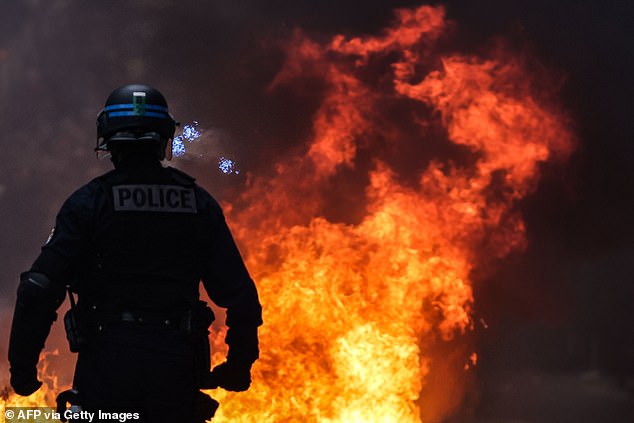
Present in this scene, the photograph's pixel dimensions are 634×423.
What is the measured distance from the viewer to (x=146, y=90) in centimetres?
629

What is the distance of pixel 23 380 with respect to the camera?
5.66m

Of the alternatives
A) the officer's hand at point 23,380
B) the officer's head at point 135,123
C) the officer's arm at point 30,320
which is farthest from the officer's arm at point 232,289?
the officer's hand at point 23,380

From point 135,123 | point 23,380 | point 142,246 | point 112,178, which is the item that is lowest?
point 23,380

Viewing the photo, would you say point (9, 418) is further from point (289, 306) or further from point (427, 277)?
point (427, 277)

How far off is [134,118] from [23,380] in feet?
6.34

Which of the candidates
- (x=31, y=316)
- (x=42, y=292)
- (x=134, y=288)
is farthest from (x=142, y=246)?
(x=31, y=316)

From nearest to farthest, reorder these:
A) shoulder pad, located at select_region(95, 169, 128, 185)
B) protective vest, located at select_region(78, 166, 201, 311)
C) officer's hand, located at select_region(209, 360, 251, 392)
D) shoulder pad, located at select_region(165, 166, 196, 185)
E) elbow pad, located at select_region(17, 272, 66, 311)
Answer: elbow pad, located at select_region(17, 272, 66, 311), protective vest, located at select_region(78, 166, 201, 311), shoulder pad, located at select_region(95, 169, 128, 185), shoulder pad, located at select_region(165, 166, 196, 185), officer's hand, located at select_region(209, 360, 251, 392)

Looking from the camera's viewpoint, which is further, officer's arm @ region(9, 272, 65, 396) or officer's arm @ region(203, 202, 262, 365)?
officer's arm @ region(203, 202, 262, 365)

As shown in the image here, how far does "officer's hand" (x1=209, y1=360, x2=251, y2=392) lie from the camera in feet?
20.4

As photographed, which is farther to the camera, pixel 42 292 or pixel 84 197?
pixel 84 197

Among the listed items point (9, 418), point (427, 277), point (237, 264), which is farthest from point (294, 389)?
point (237, 264)

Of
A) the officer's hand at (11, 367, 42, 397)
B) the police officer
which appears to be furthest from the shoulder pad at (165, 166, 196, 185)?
the officer's hand at (11, 367, 42, 397)

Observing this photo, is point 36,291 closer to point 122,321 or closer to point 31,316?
point 31,316

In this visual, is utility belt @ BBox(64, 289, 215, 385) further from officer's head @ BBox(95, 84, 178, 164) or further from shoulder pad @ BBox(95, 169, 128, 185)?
officer's head @ BBox(95, 84, 178, 164)
